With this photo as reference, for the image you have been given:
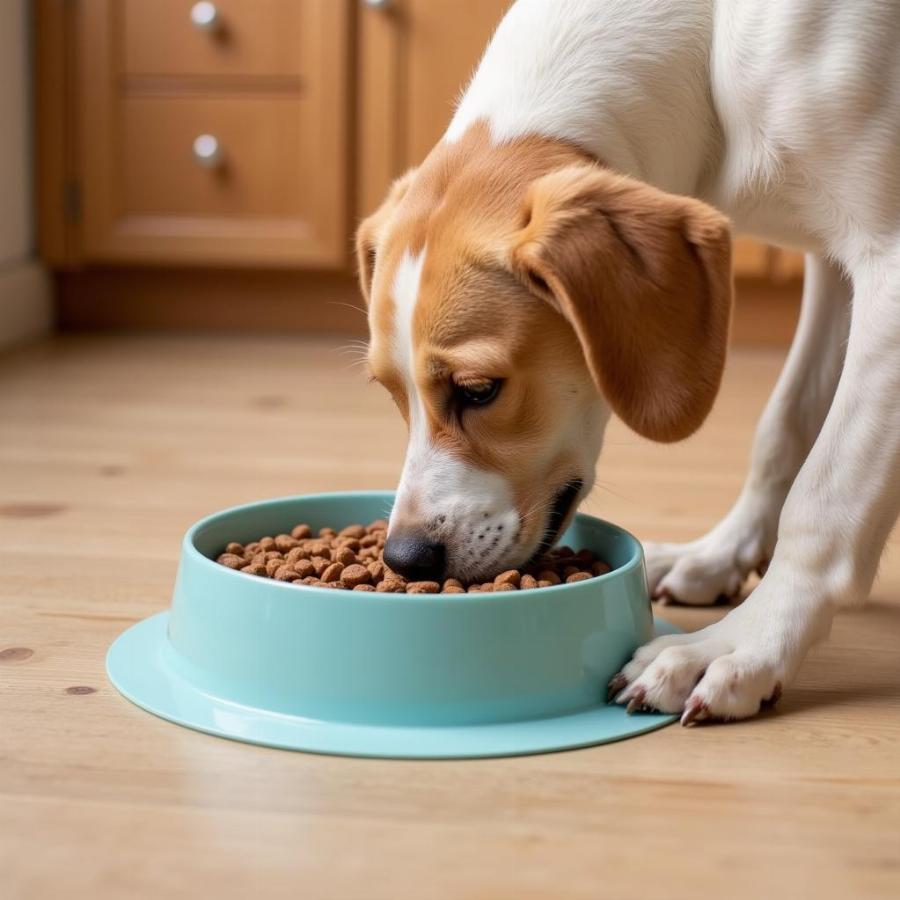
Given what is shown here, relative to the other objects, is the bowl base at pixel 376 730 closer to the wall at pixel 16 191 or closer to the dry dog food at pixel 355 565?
the dry dog food at pixel 355 565

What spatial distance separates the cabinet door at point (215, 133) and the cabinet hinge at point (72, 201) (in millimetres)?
28

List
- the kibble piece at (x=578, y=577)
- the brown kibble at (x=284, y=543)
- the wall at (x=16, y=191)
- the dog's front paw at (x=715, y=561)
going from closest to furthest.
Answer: the kibble piece at (x=578, y=577)
the brown kibble at (x=284, y=543)
the dog's front paw at (x=715, y=561)
the wall at (x=16, y=191)

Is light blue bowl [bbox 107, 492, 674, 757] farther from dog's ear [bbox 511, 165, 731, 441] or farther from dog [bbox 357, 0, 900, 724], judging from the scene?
dog's ear [bbox 511, 165, 731, 441]

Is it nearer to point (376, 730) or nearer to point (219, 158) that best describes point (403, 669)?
point (376, 730)

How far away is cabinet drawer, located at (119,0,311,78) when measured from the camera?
393 centimetres

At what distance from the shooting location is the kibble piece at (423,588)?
4.87 ft

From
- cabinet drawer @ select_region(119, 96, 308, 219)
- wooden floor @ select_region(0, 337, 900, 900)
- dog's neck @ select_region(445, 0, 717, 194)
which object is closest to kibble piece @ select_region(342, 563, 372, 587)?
wooden floor @ select_region(0, 337, 900, 900)

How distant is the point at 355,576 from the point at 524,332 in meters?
0.31

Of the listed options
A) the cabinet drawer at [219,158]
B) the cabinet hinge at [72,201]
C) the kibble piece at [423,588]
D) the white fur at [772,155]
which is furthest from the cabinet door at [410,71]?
the kibble piece at [423,588]

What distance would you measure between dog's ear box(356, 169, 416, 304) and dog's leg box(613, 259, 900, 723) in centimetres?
54

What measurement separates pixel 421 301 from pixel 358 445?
1385 mm

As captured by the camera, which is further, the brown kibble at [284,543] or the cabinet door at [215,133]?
the cabinet door at [215,133]

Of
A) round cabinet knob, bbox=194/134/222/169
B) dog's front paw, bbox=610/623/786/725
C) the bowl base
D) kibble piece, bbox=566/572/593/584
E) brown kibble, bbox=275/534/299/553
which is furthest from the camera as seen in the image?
round cabinet knob, bbox=194/134/222/169

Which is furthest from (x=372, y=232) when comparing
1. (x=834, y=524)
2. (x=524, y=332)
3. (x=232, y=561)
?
(x=834, y=524)
